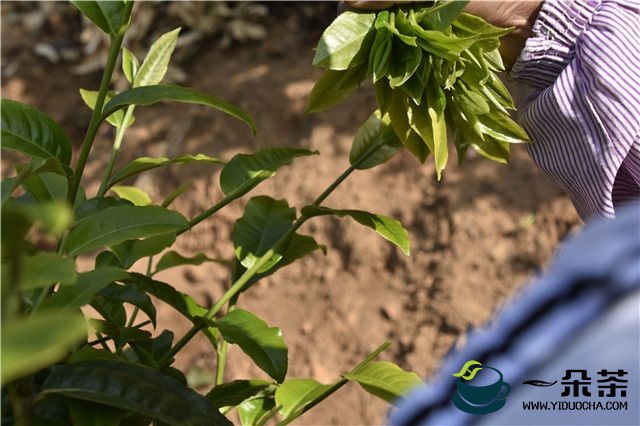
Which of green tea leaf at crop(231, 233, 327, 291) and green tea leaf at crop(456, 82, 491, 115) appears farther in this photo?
green tea leaf at crop(231, 233, 327, 291)

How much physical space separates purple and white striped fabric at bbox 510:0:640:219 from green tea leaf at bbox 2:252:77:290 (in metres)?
0.78

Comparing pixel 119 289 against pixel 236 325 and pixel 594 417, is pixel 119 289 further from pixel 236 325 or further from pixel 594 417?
pixel 594 417

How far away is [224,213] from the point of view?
2699 mm

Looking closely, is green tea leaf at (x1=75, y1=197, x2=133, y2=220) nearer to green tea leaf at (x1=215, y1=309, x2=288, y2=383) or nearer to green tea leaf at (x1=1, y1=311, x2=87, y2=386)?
green tea leaf at (x1=215, y1=309, x2=288, y2=383)

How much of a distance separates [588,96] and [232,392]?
1.98 feet

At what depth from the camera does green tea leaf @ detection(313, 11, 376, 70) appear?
3.06ft

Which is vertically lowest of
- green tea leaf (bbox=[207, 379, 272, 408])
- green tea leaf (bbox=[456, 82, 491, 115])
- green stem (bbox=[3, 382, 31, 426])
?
green tea leaf (bbox=[207, 379, 272, 408])

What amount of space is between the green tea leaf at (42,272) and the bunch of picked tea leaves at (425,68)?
44 centimetres

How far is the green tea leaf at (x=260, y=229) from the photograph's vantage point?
3.72 ft

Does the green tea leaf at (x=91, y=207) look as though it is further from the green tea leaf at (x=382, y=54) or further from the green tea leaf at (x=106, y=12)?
the green tea leaf at (x=382, y=54)

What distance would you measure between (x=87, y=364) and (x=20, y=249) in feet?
0.83

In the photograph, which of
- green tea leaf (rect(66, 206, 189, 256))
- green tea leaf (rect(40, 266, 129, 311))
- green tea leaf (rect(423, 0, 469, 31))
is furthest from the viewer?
green tea leaf (rect(423, 0, 469, 31))

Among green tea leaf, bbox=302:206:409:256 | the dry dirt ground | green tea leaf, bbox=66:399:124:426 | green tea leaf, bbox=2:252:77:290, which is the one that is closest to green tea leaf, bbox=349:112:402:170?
green tea leaf, bbox=302:206:409:256

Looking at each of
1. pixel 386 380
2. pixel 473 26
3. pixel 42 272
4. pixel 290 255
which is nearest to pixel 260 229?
pixel 290 255
